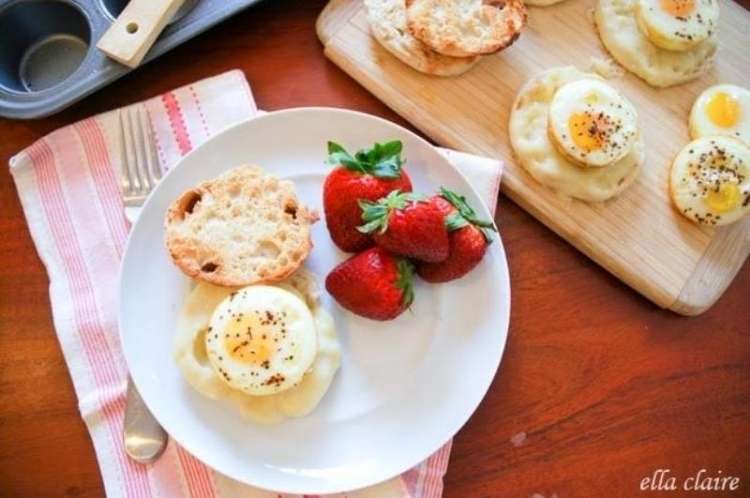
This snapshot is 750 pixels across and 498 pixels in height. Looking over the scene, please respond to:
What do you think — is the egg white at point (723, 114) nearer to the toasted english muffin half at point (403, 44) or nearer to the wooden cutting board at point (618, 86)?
the wooden cutting board at point (618, 86)

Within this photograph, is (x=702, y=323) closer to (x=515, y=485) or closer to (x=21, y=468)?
(x=515, y=485)

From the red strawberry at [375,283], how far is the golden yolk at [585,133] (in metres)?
0.49

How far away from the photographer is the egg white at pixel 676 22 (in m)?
1.56

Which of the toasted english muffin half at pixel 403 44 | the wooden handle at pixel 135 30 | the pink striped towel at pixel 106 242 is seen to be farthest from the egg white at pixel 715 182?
the wooden handle at pixel 135 30

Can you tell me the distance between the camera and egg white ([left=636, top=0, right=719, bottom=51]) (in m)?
1.56

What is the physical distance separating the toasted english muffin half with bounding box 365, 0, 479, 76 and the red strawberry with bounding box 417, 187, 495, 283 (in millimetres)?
351

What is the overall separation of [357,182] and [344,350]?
1.17ft

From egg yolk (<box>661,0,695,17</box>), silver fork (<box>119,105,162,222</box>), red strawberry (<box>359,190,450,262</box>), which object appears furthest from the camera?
egg yolk (<box>661,0,695,17</box>)

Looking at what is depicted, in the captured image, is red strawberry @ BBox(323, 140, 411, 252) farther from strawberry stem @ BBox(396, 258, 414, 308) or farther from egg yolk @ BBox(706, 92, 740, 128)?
egg yolk @ BBox(706, 92, 740, 128)

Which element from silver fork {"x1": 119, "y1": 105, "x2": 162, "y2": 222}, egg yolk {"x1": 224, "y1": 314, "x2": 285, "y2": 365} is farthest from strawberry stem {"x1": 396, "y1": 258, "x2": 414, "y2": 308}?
silver fork {"x1": 119, "y1": 105, "x2": 162, "y2": 222}

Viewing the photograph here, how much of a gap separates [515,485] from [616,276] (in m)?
0.52

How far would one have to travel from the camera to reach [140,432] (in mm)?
1350

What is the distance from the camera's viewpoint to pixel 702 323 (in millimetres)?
1538

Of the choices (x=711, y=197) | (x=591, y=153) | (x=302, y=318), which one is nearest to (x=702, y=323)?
(x=711, y=197)
